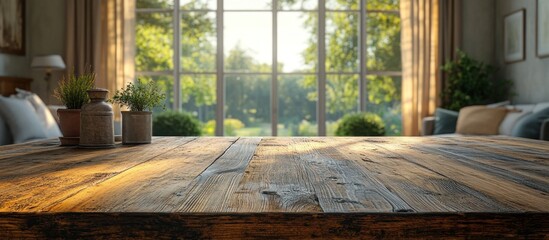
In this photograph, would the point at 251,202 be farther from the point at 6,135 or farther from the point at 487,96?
the point at 487,96

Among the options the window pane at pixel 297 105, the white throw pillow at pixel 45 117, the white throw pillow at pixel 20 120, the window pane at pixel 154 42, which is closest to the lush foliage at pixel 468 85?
the window pane at pixel 297 105

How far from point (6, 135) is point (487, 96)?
5.38m

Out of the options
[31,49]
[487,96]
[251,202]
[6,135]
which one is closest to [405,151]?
[251,202]

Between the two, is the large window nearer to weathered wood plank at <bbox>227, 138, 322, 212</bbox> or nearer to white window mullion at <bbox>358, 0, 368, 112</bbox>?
white window mullion at <bbox>358, 0, 368, 112</bbox>

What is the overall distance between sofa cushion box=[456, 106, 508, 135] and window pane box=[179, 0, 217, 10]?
354 cm

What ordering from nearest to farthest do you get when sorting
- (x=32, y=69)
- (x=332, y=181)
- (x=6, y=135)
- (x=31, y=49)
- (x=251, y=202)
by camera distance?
(x=251, y=202) < (x=332, y=181) < (x=6, y=135) < (x=32, y=69) < (x=31, y=49)

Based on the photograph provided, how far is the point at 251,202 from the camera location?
0.90m

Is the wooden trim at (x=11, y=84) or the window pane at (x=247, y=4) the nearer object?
the wooden trim at (x=11, y=84)

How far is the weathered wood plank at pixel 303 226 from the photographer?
80 cm

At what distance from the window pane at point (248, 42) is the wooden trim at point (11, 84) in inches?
101

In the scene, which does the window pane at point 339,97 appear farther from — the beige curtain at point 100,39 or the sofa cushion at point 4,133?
the sofa cushion at point 4,133

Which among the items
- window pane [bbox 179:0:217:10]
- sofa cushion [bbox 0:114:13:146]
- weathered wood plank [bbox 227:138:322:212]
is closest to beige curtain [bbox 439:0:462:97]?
window pane [bbox 179:0:217:10]

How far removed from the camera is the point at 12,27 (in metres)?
7.00

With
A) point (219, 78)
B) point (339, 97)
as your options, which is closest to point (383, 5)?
point (339, 97)
